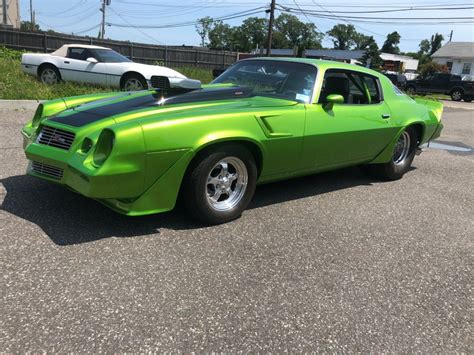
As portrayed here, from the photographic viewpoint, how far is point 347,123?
4.72 meters

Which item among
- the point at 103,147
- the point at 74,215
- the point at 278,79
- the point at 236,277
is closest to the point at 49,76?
the point at 278,79

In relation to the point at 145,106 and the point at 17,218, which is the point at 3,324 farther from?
the point at 145,106

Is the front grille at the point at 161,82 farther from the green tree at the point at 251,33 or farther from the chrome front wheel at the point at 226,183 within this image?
the green tree at the point at 251,33

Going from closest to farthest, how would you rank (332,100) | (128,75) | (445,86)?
(332,100), (128,75), (445,86)

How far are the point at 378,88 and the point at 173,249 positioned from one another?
3.47 meters

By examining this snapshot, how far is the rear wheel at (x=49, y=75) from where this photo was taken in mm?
11539

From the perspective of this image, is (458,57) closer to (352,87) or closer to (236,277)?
(352,87)

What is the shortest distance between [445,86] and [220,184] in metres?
31.0

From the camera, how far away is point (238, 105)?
4.02 m

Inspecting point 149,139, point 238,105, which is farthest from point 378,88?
point 149,139

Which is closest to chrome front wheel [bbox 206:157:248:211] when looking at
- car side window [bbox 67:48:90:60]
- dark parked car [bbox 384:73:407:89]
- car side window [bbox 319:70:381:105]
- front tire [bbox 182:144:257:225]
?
front tire [bbox 182:144:257:225]

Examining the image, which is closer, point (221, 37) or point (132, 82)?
point (132, 82)

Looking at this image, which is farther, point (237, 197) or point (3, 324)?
point (237, 197)

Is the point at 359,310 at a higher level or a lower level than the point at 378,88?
lower
